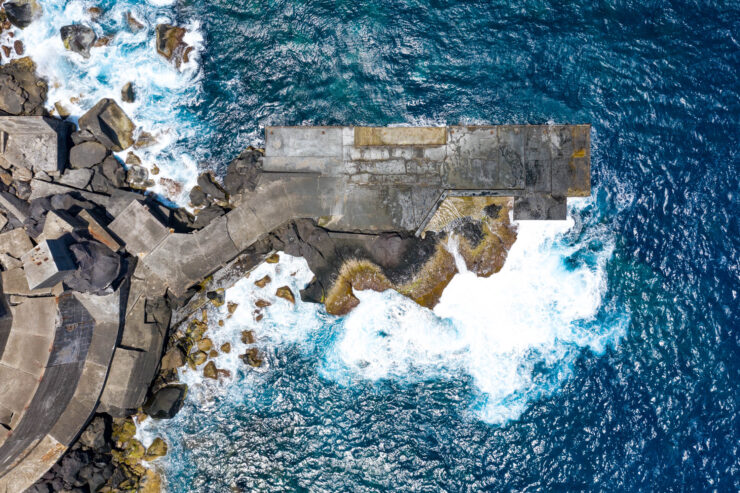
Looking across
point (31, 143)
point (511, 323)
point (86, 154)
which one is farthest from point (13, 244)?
point (511, 323)

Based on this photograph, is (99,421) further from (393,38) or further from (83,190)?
(393,38)

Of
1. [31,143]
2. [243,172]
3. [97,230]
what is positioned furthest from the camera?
[243,172]

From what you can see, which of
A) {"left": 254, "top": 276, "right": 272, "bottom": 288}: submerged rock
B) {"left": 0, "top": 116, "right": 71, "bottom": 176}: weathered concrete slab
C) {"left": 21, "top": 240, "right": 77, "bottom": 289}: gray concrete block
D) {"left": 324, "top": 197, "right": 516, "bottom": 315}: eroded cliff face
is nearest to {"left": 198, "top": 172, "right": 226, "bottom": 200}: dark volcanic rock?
{"left": 254, "top": 276, "right": 272, "bottom": 288}: submerged rock

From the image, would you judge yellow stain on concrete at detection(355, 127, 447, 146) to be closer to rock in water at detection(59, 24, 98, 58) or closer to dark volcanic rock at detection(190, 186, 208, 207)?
dark volcanic rock at detection(190, 186, 208, 207)

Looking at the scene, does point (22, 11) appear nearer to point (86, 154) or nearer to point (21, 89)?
point (21, 89)

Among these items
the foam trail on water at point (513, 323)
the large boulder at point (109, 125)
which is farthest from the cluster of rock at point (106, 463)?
the large boulder at point (109, 125)
